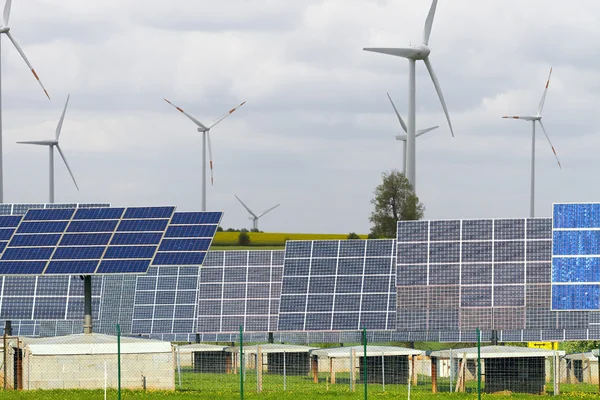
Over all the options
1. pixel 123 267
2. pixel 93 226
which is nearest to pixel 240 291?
pixel 93 226

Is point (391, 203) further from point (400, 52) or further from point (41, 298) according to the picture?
point (41, 298)

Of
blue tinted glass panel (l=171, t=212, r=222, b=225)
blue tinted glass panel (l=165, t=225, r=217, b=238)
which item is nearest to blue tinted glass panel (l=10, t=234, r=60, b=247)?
blue tinted glass panel (l=165, t=225, r=217, b=238)

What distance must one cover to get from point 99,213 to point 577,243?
2307 centimetres

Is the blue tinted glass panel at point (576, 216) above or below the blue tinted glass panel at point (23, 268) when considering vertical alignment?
above

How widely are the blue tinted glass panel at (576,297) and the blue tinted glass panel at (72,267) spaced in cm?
2264

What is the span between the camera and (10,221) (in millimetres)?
62406

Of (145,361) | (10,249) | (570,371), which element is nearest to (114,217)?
(10,249)

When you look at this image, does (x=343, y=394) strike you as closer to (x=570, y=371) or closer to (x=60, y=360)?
(x=60, y=360)

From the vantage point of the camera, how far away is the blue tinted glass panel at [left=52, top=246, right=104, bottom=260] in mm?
48688

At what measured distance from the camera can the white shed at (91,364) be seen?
1738 inches

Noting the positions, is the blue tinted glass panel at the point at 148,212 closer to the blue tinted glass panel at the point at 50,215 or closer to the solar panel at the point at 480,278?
the blue tinted glass panel at the point at 50,215

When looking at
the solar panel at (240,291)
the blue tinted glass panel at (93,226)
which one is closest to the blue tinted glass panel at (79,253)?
the blue tinted glass panel at (93,226)

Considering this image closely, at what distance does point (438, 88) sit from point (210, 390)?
51.4m

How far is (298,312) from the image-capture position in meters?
60.4
